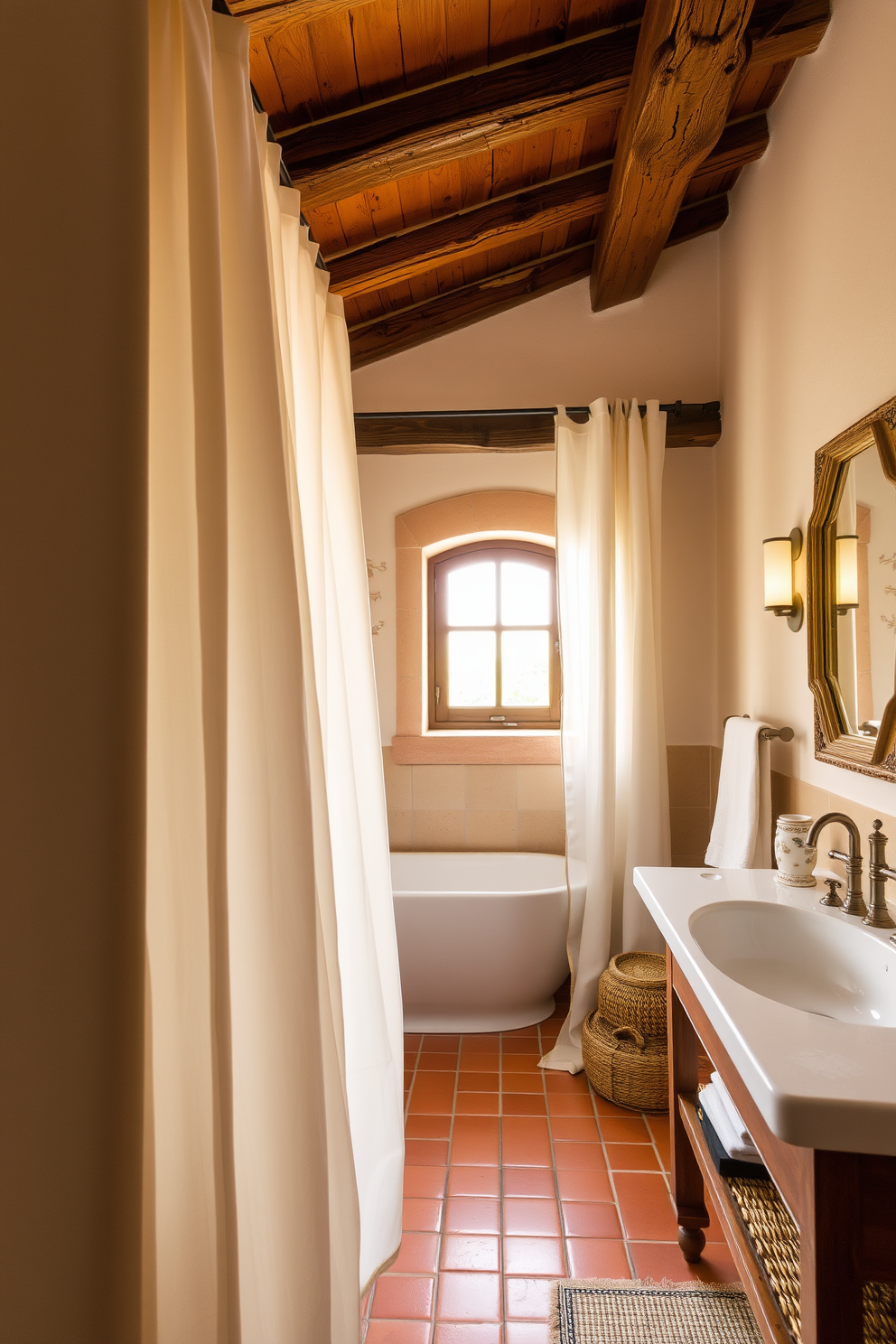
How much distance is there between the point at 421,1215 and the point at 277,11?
276 cm

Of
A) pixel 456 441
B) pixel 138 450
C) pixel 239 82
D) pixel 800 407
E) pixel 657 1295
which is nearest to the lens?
pixel 138 450

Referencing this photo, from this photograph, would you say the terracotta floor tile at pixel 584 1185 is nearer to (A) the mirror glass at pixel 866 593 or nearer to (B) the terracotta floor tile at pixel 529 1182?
(B) the terracotta floor tile at pixel 529 1182

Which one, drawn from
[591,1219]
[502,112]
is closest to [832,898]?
[591,1219]

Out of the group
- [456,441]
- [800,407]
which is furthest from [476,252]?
[800,407]

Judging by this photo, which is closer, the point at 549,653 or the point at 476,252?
the point at 476,252

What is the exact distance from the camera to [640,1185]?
82.9 inches

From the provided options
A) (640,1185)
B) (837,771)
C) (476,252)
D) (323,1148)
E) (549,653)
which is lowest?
(640,1185)

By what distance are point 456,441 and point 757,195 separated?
4.62ft

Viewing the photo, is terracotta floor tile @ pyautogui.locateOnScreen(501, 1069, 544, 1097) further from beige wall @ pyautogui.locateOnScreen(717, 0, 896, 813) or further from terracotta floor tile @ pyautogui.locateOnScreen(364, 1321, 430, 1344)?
beige wall @ pyautogui.locateOnScreen(717, 0, 896, 813)

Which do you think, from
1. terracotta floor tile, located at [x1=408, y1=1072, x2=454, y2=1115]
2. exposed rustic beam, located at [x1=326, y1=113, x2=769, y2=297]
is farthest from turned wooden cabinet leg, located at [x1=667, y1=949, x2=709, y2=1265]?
exposed rustic beam, located at [x1=326, y1=113, x2=769, y2=297]

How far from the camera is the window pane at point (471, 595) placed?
3709mm

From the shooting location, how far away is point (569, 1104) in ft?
8.25

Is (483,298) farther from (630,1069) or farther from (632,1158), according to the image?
(632,1158)

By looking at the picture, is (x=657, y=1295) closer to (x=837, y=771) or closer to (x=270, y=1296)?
(x=270, y=1296)
